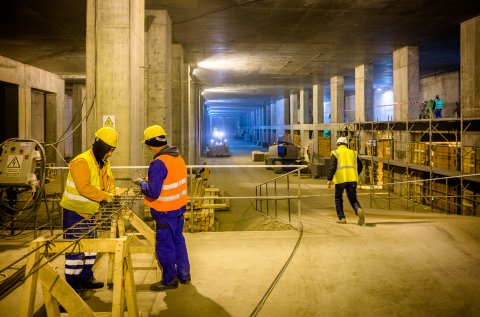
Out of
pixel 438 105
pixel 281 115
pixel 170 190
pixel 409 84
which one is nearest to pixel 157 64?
pixel 170 190

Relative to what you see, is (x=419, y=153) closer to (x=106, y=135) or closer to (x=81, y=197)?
(x=106, y=135)

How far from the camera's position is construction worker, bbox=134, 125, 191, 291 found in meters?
4.78

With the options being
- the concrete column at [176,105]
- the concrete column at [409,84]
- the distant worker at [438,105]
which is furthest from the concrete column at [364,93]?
the concrete column at [176,105]

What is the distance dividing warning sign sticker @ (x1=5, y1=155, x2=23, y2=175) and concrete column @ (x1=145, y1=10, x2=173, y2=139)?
5745 millimetres

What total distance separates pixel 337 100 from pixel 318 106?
12.8 ft

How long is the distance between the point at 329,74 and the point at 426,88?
8.72 metres

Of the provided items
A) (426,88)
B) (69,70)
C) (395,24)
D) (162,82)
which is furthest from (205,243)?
(426,88)

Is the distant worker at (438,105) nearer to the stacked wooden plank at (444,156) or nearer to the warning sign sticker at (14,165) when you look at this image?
the stacked wooden plank at (444,156)

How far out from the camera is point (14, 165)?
841 centimetres

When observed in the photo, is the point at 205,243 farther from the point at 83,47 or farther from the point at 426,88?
the point at 426,88

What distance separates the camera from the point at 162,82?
45.5 ft

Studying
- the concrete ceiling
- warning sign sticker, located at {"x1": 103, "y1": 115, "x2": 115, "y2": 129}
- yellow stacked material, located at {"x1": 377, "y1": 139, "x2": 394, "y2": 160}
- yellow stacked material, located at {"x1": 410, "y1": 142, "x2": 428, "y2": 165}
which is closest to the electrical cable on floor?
warning sign sticker, located at {"x1": 103, "y1": 115, "x2": 115, "y2": 129}

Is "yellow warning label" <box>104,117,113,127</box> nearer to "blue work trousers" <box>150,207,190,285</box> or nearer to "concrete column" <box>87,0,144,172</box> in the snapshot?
"concrete column" <box>87,0,144,172</box>

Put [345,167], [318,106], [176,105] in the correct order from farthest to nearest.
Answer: [318,106] < [176,105] < [345,167]
